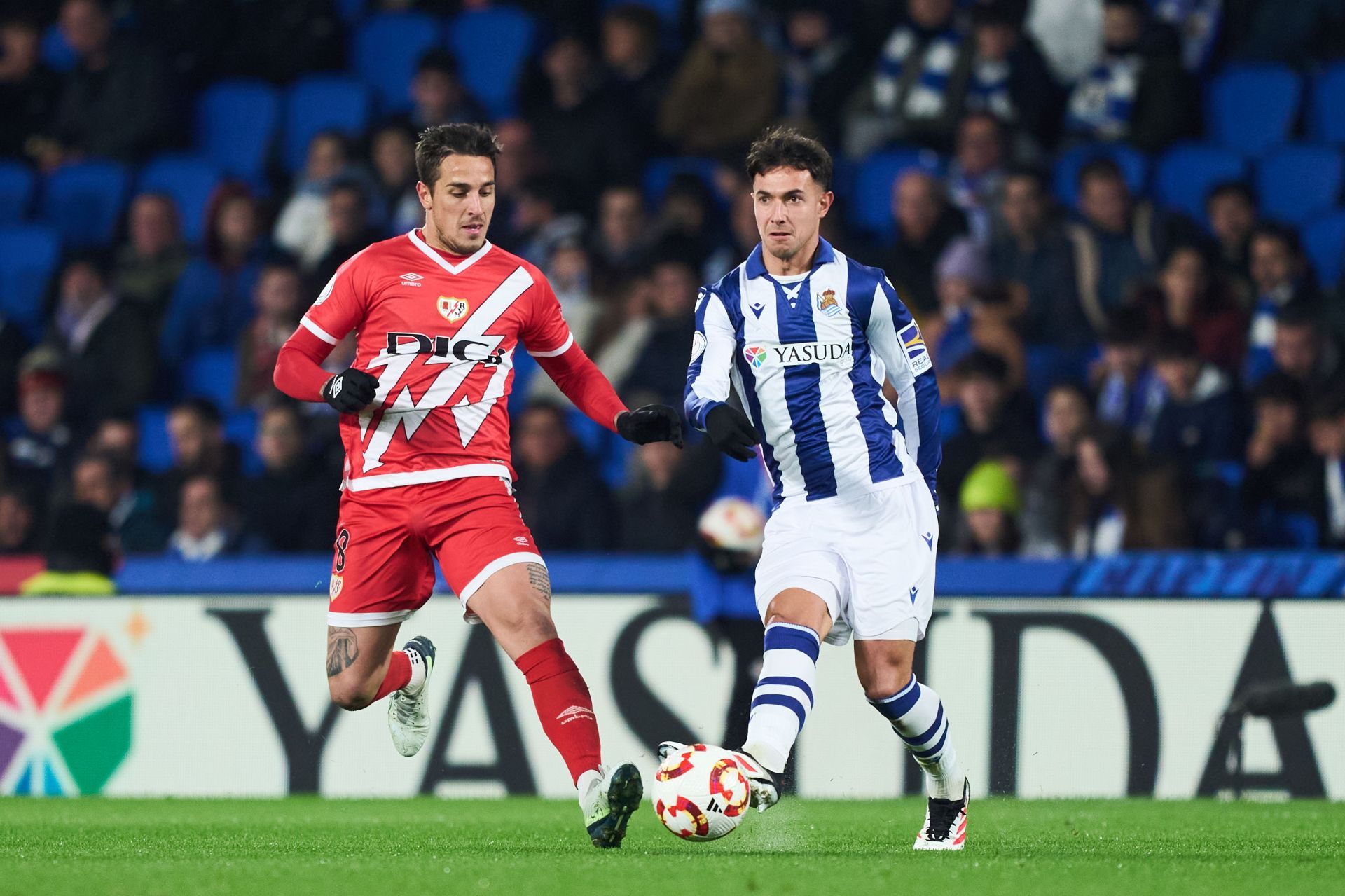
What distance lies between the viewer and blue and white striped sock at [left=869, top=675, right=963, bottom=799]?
600 centimetres

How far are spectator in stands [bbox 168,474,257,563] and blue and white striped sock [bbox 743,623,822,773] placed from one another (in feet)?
19.3

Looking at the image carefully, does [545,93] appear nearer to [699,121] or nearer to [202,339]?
[699,121]

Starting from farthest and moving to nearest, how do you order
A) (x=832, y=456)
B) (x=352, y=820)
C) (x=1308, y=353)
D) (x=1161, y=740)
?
(x=1308, y=353)
(x=1161, y=740)
(x=352, y=820)
(x=832, y=456)

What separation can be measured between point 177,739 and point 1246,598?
16.6ft

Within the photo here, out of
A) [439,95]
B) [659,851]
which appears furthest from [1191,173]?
[659,851]

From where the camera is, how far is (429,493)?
20.6ft

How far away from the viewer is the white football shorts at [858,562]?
5938 millimetres

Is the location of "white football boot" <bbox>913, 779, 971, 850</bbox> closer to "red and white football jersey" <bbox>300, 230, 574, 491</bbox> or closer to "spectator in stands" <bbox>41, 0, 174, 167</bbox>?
"red and white football jersey" <bbox>300, 230, 574, 491</bbox>

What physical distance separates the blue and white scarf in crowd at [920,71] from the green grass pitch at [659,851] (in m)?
5.61

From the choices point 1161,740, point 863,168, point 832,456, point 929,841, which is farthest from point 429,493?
point 863,168

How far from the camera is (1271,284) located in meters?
11.2

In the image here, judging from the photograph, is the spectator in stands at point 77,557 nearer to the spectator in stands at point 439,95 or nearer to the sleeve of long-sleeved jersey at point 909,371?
the spectator in stands at point 439,95

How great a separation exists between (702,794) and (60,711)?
5.31 metres

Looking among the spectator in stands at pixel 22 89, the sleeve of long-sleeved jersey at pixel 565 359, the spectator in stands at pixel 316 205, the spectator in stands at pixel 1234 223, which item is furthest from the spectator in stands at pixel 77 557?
the spectator in stands at pixel 1234 223
